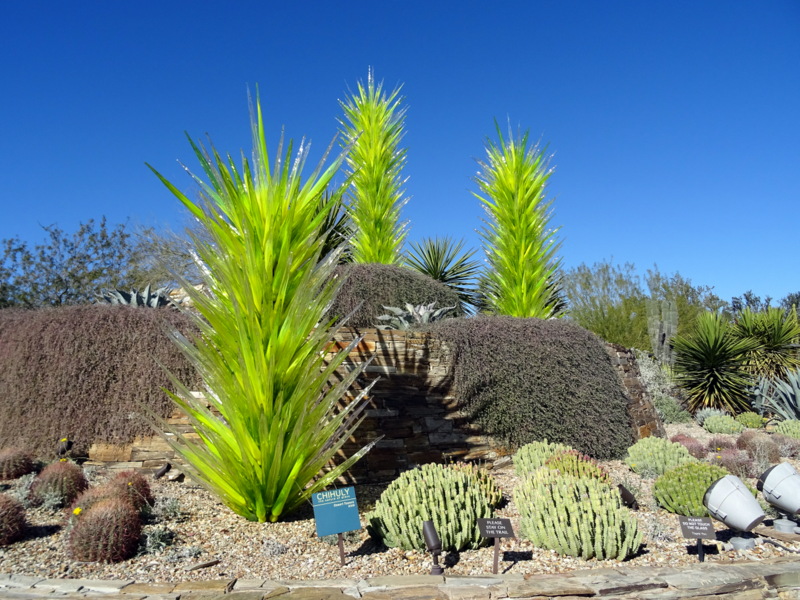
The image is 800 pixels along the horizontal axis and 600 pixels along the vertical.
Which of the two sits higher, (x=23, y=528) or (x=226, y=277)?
(x=226, y=277)

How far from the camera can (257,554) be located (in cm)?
434

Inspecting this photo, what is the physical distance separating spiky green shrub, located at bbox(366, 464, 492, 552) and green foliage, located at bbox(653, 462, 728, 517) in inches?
86.9

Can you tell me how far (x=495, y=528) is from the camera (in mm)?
4059

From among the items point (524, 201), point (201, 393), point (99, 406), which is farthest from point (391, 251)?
point (99, 406)

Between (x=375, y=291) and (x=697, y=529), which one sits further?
(x=375, y=291)

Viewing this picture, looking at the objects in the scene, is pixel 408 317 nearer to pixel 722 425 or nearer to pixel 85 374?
pixel 85 374

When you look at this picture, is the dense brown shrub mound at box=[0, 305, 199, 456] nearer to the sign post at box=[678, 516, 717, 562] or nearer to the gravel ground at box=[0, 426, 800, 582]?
the gravel ground at box=[0, 426, 800, 582]

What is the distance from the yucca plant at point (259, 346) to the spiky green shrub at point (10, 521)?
1.23m

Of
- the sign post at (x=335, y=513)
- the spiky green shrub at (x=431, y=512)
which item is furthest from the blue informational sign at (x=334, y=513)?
the spiky green shrub at (x=431, y=512)

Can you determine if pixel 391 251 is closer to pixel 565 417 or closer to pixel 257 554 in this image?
pixel 565 417

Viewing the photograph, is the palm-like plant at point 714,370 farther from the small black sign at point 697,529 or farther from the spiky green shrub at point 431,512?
the spiky green shrub at point 431,512

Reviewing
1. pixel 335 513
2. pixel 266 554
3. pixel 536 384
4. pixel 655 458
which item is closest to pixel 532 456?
pixel 536 384

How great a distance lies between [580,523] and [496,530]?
0.84m

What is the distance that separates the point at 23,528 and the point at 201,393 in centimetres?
251
